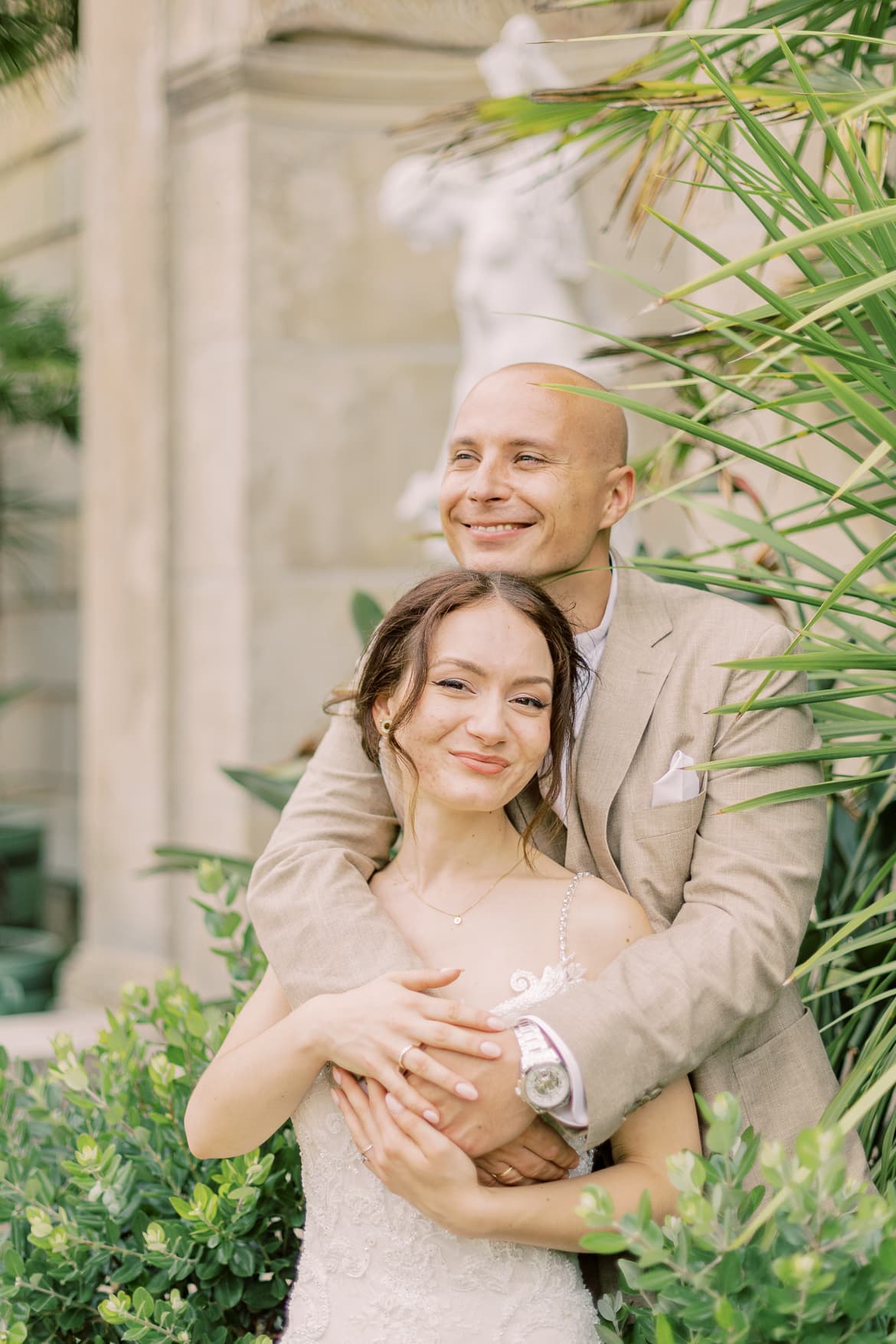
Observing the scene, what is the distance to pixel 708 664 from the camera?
2152 mm

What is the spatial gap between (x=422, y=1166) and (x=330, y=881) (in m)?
0.44

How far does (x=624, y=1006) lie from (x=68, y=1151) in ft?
4.10

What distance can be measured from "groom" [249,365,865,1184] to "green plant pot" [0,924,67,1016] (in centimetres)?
434

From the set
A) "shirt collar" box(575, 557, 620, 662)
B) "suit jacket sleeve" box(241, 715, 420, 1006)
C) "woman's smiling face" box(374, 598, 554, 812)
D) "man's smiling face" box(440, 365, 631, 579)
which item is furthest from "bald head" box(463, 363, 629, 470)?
"suit jacket sleeve" box(241, 715, 420, 1006)

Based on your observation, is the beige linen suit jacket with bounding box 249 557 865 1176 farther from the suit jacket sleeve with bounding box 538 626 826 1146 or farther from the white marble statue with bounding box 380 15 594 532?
the white marble statue with bounding box 380 15 594 532

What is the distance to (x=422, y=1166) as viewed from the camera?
1.77 metres

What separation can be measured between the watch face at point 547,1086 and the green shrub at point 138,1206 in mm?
601

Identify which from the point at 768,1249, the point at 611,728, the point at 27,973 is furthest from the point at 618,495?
the point at 27,973

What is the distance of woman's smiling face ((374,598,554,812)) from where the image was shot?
75.5 inches

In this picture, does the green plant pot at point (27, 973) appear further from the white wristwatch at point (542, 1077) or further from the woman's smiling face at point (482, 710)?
the white wristwatch at point (542, 1077)

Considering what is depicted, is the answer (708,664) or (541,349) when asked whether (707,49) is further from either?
(708,664)

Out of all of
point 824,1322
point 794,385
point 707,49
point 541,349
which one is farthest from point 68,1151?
point 541,349

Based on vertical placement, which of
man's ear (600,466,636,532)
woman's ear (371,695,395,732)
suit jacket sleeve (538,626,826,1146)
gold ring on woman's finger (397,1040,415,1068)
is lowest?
gold ring on woman's finger (397,1040,415,1068)

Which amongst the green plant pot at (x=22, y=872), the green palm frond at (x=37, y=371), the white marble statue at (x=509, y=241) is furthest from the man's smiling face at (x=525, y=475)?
the green plant pot at (x=22, y=872)
